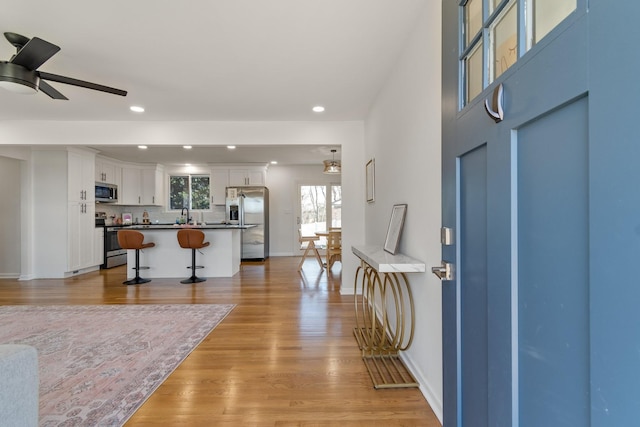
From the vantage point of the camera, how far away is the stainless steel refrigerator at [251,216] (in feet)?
23.3

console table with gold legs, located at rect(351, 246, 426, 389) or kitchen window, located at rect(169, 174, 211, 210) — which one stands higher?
kitchen window, located at rect(169, 174, 211, 210)

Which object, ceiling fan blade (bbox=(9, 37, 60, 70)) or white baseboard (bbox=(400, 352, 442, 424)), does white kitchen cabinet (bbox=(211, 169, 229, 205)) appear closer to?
ceiling fan blade (bbox=(9, 37, 60, 70))

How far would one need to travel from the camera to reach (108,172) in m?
6.55

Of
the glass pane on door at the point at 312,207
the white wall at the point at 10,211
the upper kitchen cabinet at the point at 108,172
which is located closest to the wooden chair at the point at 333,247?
the glass pane on door at the point at 312,207

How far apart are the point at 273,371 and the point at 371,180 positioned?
2.28 m

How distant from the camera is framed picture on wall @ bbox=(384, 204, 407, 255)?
222 cm

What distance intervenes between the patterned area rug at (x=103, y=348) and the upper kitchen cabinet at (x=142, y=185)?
3828mm

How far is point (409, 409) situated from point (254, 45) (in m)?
2.66

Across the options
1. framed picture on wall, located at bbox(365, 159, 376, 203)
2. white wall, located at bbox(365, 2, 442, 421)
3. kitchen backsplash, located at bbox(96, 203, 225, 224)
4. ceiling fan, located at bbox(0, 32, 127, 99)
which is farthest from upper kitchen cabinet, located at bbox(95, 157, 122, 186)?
white wall, located at bbox(365, 2, 442, 421)

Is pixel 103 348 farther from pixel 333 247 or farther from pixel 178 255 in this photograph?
pixel 333 247

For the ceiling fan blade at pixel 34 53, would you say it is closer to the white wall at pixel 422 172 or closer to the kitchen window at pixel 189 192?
the white wall at pixel 422 172

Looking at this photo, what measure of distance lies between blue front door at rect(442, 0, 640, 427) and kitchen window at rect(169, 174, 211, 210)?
750 cm

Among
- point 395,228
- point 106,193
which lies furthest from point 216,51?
point 106,193

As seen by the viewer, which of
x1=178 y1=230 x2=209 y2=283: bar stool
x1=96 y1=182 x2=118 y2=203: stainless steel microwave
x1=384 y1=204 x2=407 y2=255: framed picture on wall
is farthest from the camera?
x1=96 y1=182 x2=118 y2=203: stainless steel microwave
